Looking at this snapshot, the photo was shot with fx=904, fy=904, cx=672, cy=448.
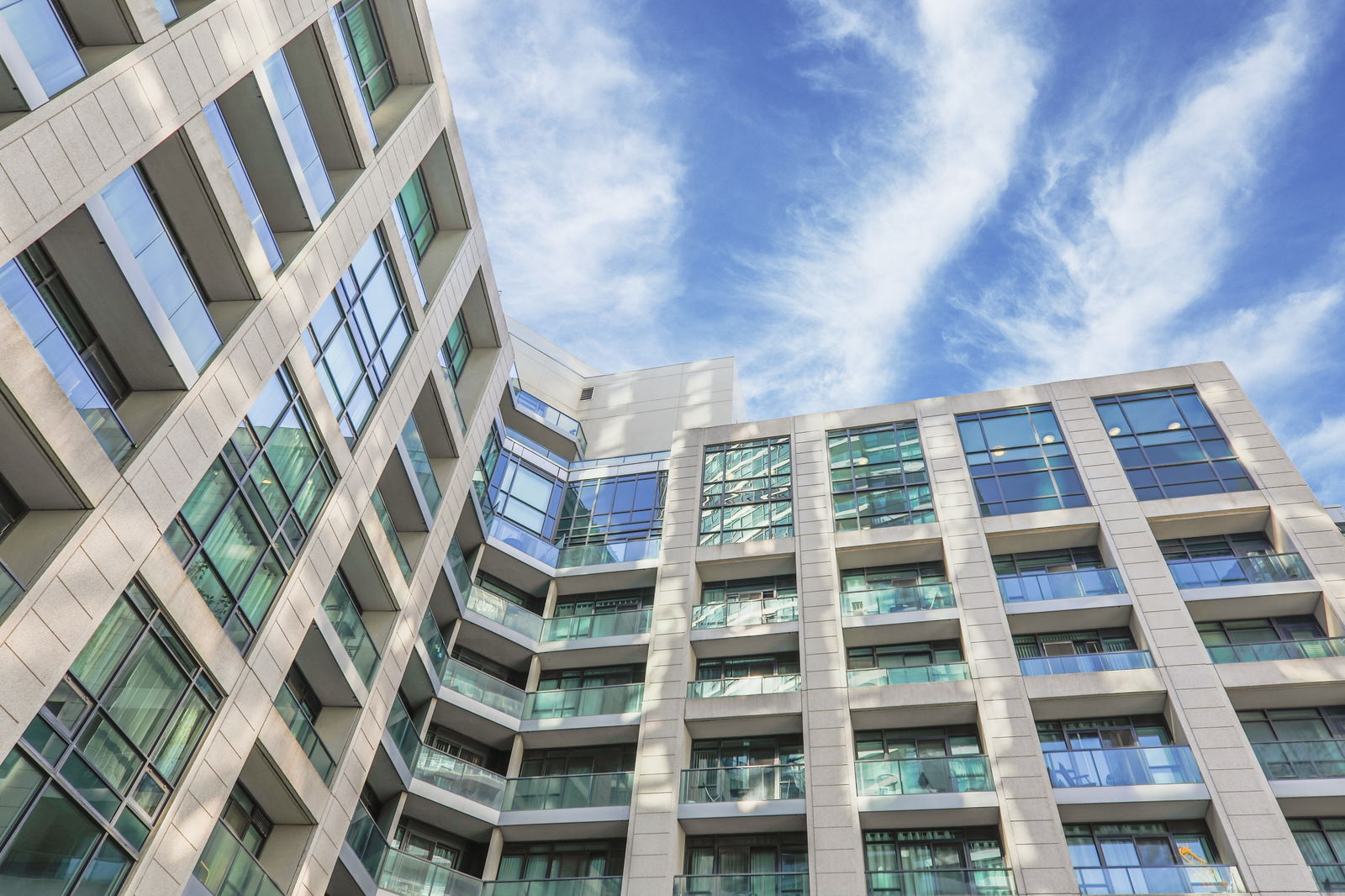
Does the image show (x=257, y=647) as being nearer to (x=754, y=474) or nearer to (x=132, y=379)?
(x=132, y=379)

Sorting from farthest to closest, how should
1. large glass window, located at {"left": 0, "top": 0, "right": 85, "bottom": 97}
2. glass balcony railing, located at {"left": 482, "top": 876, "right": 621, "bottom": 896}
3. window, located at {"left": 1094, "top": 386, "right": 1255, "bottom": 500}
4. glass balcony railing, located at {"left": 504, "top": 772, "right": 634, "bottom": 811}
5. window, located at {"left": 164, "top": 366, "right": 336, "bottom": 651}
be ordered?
1. window, located at {"left": 1094, "top": 386, "right": 1255, "bottom": 500}
2. glass balcony railing, located at {"left": 504, "top": 772, "right": 634, "bottom": 811}
3. glass balcony railing, located at {"left": 482, "top": 876, "right": 621, "bottom": 896}
4. window, located at {"left": 164, "top": 366, "right": 336, "bottom": 651}
5. large glass window, located at {"left": 0, "top": 0, "right": 85, "bottom": 97}

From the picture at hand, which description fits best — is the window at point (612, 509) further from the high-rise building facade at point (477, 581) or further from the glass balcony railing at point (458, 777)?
the glass balcony railing at point (458, 777)

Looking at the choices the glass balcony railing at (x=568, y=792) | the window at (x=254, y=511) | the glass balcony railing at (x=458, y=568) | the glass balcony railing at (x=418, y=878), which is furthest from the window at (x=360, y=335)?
the glass balcony railing at (x=568, y=792)

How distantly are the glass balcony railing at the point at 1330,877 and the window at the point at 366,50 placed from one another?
90.5ft

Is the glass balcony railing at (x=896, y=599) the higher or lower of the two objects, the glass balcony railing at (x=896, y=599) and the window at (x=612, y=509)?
the lower

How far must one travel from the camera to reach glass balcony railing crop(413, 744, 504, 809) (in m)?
25.1

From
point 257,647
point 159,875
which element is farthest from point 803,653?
point 159,875

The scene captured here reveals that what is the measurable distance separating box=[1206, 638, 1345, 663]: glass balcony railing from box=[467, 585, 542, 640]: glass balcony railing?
64.8 feet

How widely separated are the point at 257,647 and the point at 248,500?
9.28 feet

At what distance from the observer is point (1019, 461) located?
30.0m

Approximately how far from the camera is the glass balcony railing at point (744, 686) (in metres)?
26.2

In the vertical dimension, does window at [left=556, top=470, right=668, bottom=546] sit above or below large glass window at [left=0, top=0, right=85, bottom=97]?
above

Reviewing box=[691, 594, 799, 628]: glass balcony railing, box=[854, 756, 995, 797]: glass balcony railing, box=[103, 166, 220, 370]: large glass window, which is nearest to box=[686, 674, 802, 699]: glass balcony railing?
box=[691, 594, 799, 628]: glass balcony railing

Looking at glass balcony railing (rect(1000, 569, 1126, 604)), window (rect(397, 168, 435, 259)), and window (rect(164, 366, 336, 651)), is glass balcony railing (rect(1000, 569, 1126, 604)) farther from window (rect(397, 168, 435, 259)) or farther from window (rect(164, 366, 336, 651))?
window (rect(397, 168, 435, 259))
